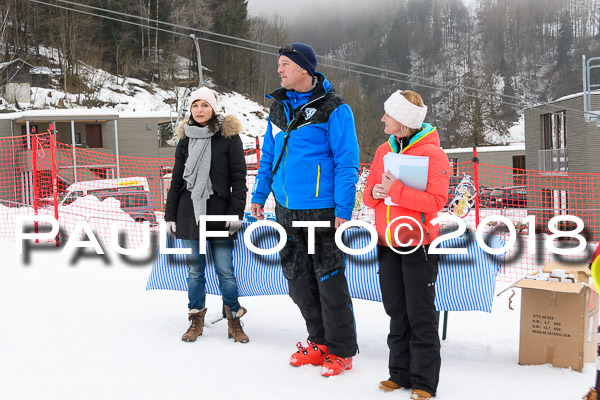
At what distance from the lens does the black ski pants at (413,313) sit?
9.95 ft

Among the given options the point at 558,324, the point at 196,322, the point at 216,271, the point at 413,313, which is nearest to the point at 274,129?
the point at 216,271

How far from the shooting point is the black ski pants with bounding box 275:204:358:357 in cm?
337

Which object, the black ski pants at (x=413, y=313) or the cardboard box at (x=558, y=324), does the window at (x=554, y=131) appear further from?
the black ski pants at (x=413, y=313)

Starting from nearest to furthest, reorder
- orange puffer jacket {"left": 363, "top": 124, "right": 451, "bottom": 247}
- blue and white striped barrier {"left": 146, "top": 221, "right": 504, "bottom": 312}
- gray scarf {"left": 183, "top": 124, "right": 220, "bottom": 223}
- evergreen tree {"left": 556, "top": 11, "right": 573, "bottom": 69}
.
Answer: orange puffer jacket {"left": 363, "top": 124, "right": 451, "bottom": 247} → blue and white striped barrier {"left": 146, "top": 221, "right": 504, "bottom": 312} → gray scarf {"left": 183, "top": 124, "right": 220, "bottom": 223} → evergreen tree {"left": 556, "top": 11, "right": 573, "bottom": 69}

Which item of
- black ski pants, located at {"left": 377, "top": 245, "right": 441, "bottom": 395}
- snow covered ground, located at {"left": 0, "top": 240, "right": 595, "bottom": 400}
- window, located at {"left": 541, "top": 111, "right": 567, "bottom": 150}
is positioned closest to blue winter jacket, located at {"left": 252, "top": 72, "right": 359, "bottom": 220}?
black ski pants, located at {"left": 377, "top": 245, "right": 441, "bottom": 395}

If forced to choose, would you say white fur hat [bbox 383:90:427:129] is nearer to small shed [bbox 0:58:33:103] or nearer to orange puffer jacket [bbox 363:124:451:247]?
orange puffer jacket [bbox 363:124:451:247]

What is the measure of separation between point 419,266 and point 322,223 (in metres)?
0.63

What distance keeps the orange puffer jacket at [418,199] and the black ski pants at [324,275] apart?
0.35 metres

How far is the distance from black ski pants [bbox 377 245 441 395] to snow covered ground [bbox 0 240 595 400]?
150mm

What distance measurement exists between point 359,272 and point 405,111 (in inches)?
55.8

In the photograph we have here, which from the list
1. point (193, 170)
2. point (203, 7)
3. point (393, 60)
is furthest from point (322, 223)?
point (393, 60)

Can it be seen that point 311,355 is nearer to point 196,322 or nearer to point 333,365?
point 333,365

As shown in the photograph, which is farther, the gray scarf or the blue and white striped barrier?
the gray scarf

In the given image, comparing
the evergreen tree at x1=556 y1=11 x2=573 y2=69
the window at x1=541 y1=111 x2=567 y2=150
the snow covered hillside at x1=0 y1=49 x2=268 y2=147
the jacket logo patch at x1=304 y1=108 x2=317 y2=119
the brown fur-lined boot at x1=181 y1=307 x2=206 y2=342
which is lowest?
the brown fur-lined boot at x1=181 y1=307 x2=206 y2=342
